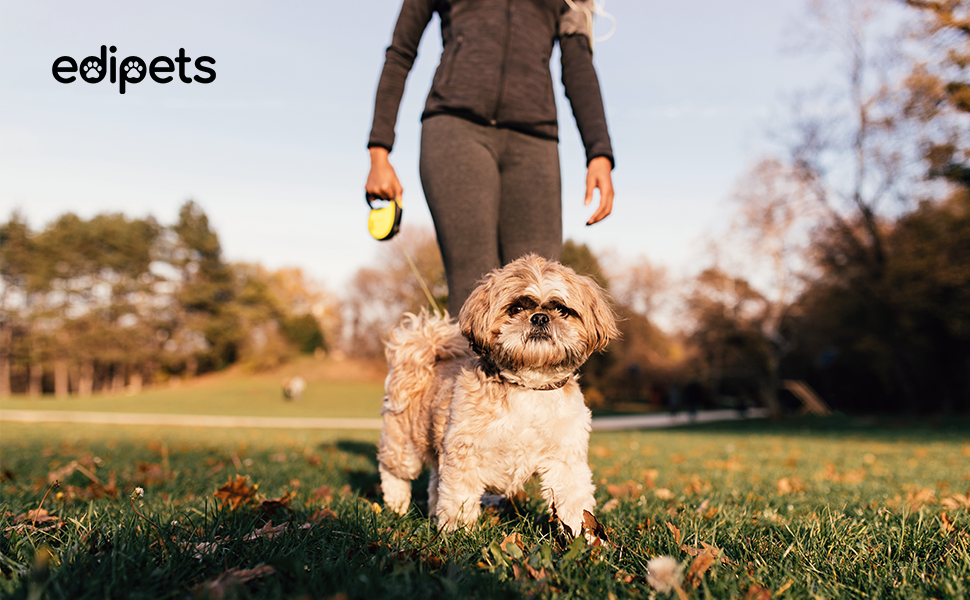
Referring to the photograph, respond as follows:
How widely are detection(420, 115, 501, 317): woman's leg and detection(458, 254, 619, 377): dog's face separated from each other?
643mm

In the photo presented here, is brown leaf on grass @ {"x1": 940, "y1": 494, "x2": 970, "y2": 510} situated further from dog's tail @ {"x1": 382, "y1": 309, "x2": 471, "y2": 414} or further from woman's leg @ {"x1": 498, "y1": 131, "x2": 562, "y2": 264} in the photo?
dog's tail @ {"x1": 382, "y1": 309, "x2": 471, "y2": 414}

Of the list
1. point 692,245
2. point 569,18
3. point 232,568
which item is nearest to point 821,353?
point 692,245

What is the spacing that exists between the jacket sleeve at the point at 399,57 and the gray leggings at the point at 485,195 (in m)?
0.31

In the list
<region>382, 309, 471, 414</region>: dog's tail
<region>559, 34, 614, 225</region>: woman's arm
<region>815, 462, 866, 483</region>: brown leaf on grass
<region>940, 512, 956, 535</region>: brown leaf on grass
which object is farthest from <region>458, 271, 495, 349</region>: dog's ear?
<region>815, 462, 866, 483</region>: brown leaf on grass

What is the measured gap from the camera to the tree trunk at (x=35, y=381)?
5475cm

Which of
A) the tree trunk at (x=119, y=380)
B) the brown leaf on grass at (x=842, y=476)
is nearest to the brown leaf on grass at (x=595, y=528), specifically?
the brown leaf on grass at (x=842, y=476)

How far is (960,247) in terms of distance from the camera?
20594mm

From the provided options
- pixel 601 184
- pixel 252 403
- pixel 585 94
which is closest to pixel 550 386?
pixel 601 184

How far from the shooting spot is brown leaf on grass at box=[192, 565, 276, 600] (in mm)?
1462

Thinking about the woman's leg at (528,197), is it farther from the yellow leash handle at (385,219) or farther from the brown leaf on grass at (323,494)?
the brown leaf on grass at (323,494)

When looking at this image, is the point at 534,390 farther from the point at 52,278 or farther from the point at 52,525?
the point at 52,278

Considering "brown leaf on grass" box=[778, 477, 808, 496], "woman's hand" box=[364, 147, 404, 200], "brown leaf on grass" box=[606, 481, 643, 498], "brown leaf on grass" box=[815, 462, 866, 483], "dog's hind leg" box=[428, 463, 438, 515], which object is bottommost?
"brown leaf on grass" box=[815, 462, 866, 483]

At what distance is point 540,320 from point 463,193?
3.47 ft

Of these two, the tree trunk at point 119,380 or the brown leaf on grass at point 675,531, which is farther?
the tree trunk at point 119,380
